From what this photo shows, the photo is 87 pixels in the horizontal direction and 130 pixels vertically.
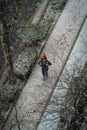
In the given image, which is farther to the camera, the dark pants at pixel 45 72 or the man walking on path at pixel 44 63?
the dark pants at pixel 45 72

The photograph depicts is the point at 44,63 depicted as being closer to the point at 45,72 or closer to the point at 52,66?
the point at 45,72

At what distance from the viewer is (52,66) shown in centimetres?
1955

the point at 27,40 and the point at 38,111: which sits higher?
the point at 27,40

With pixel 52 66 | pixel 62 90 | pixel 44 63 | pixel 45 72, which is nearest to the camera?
pixel 62 90

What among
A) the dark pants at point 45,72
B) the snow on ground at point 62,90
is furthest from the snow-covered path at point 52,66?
the snow on ground at point 62,90

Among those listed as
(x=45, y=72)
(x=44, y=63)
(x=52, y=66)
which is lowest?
(x=52, y=66)

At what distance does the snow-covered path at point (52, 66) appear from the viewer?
17.8 metres

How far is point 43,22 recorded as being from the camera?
70.3 feet

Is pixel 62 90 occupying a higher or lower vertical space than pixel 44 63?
lower

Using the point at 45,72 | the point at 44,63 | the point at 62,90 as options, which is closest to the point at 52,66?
the point at 45,72

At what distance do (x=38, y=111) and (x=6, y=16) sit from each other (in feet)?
20.0

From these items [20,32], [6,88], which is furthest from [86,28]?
[6,88]

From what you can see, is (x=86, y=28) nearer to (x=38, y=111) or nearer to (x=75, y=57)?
(x=75, y=57)

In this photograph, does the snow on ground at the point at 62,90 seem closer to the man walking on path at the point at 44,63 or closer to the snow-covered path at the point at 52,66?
the snow-covered path at the point at 52,66
